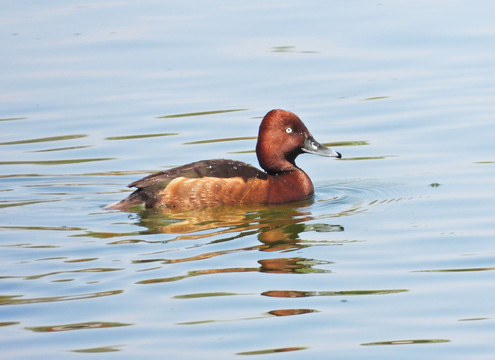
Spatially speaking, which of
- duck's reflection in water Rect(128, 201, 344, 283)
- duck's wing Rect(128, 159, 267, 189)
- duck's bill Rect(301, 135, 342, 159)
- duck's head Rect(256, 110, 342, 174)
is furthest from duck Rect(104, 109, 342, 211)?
duck's bill Rect(301, 135, 342, 159)

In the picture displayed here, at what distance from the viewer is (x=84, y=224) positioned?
9.53 m

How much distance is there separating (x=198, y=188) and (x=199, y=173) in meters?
0.15

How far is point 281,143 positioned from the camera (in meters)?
10.8

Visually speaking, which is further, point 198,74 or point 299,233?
point 198,74

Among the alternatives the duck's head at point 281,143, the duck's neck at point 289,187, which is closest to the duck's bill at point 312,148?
the duck's head at point 281,143

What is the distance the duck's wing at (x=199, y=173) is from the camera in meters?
10.1

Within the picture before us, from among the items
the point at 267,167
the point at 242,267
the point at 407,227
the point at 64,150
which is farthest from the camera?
the point at 64,150

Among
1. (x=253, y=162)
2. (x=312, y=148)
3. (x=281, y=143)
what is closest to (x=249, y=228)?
(x=281, y=143)

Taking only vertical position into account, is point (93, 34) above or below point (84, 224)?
above

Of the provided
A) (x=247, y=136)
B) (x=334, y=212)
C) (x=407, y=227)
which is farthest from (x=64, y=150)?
(x=407, y=227)

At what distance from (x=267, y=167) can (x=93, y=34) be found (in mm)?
6917

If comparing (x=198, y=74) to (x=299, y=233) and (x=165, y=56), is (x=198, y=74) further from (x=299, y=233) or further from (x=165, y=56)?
(x=299, y=233)

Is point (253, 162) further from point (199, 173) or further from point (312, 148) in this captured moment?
point (199, 173)

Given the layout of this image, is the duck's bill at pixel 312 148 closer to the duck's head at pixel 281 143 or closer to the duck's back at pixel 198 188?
the duck's head at pixel 281 143
